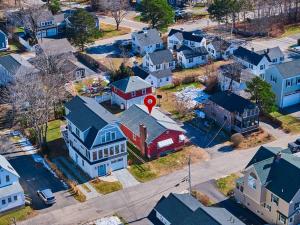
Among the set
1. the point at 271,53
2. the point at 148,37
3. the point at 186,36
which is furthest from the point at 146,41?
the point at 271,53

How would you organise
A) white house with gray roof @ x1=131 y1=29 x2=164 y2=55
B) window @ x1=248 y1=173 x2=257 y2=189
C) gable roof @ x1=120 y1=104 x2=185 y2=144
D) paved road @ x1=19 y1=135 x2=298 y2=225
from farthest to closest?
white house with gray roof @ x1=131 y1=29 x2=164 y2=55 → gable roof @ x1=120 y1=104 x2=185 y2=144 → paved road @ x1=19 y1=135 x2=298 y2=225 → window @ x1=248 y1=173 x2=257 y2=189

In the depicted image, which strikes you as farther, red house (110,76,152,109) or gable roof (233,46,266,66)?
gable roof (233,46,266,66)

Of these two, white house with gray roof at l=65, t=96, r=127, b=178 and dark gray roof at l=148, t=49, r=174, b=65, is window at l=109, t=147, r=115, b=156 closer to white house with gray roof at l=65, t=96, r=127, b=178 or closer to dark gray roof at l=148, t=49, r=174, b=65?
white house with gray roof at l=65, t=96, r=127, b=178

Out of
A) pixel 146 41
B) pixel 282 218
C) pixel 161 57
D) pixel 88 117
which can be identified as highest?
pixel 146 41

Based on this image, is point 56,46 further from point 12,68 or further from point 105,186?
point 105,186

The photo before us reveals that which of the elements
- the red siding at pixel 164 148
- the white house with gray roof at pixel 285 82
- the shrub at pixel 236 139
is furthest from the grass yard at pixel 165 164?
the white house with gray roof at pixel 285 82

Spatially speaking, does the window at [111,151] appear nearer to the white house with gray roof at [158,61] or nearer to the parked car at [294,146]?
the parked car at [294,146]

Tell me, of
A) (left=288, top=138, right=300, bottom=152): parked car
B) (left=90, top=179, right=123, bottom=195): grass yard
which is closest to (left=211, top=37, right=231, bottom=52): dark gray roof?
(left=288, top=138, right=300, bottom=152): parked car
